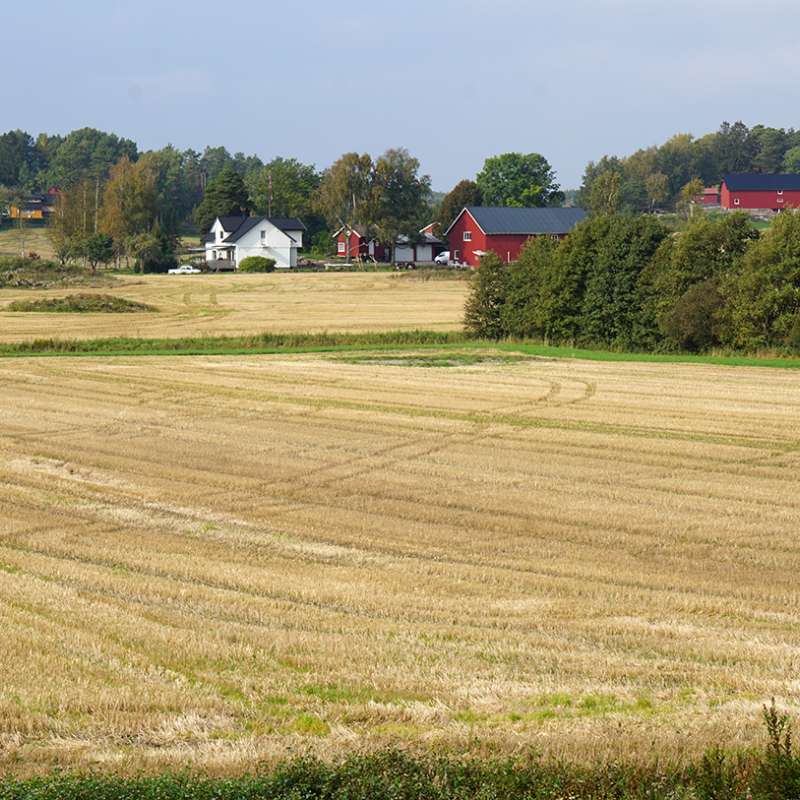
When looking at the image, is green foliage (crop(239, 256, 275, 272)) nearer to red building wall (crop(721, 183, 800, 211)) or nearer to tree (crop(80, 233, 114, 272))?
tree (crop(80, 233, 114, 272))

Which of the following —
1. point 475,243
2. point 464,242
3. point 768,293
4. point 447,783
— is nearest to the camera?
point 447,783

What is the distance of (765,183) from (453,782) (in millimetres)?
138651

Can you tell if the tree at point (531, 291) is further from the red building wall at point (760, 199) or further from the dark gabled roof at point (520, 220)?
the red building wall at point (760, 199)

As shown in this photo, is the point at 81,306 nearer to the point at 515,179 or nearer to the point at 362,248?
the point at 362,248

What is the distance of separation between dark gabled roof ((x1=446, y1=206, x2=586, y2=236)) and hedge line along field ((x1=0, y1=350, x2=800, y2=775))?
7496 cm

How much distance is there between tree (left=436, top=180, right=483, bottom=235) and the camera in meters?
135

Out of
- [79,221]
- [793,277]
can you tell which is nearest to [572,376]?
[793,277]

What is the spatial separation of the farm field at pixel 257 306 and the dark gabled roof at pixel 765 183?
53930mm

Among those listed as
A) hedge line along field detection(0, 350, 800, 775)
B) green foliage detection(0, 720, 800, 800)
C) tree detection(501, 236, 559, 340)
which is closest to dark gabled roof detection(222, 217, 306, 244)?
tree detection(501, 236, 559, 340)

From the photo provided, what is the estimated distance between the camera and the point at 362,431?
3073cm

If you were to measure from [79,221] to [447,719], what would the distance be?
413 feet

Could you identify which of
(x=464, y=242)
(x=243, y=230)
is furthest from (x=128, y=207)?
(x=464, y=242)

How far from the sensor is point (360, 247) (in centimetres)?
12900

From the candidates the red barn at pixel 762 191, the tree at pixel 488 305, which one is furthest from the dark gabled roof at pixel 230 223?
the tree at pixel 488 305
